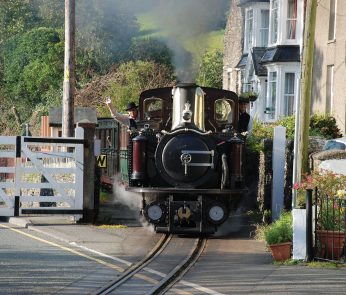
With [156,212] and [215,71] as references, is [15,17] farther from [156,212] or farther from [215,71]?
[156,212]

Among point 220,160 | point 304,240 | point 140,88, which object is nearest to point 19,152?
point 220,160

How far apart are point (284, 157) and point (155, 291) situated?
29.8ft

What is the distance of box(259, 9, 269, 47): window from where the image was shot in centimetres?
4353

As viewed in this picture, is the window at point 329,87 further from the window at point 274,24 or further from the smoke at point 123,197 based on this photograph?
the smoke at point 123,197

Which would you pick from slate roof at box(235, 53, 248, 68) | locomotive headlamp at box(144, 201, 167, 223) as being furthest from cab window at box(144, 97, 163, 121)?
slate roof at box(235, 53, 248, 68)

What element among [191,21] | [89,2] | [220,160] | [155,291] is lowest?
[155,291]

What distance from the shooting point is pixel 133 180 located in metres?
19.3

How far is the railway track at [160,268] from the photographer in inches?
509

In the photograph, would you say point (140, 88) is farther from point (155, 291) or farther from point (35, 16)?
point (155, 291)

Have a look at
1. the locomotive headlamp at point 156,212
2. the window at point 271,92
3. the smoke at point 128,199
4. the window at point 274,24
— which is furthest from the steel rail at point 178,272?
the window at point 274,24

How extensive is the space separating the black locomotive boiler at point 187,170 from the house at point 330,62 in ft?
48.6

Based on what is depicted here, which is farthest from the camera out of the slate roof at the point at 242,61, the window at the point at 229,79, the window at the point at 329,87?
the window at the point at 229,79

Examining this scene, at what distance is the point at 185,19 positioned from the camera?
2177cm

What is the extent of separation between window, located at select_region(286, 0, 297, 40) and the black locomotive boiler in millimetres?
20726
